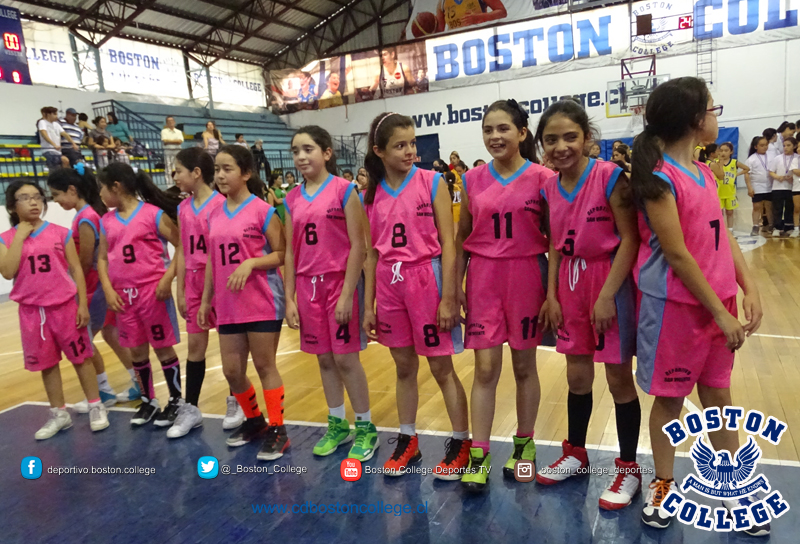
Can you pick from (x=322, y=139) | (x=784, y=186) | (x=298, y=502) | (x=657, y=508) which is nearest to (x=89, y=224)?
(x=322, y=139)

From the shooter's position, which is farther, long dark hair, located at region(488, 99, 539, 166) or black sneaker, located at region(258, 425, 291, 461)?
black sneaker, located at region(258, 425, 291, 461)

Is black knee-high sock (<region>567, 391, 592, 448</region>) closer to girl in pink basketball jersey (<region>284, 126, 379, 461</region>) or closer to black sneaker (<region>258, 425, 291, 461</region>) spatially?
girl in pink basketball jersey (<region>284, 126, 379, 461</region>)

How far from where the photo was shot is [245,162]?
9.14ft

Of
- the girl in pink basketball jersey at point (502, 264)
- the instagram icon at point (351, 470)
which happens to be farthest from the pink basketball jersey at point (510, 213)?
the instagram icon at point (351, 470)

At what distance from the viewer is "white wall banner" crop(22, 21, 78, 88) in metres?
13.1

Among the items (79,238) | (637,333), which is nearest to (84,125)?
(79,238)

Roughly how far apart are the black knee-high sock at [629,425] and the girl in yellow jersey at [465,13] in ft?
52.3

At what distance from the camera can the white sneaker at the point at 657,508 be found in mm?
1951

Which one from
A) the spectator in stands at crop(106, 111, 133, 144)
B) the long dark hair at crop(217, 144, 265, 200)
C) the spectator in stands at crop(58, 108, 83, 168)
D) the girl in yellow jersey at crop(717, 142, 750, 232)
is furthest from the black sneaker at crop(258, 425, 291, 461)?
the spectator in stands at crop(106, 111, 133, 144)

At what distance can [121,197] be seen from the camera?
3191 mm

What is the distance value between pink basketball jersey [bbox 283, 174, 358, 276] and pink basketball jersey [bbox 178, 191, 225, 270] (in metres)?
0.63

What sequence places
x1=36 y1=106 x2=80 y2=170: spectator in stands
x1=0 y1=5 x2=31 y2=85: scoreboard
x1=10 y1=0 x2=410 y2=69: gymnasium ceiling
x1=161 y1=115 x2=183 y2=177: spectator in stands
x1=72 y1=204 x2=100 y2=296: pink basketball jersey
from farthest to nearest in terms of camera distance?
x1=10 y1=0 x2=410 y2=69: gymnasium ceiling < x1=161 y1=115 x2=183 y2=177: spectator in stands < x1=0 y1=5 x2=31 y2=85: scoreboard < x1=36 y1=106 x2=80 y2=170: spectator in stands < x1=72 y1=204 x2=100 y2=296: pink basketball jersey

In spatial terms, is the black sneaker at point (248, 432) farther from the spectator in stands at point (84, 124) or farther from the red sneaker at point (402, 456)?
the spectator in stands at point (84, 124)

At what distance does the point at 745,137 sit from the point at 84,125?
15505 millimetres
